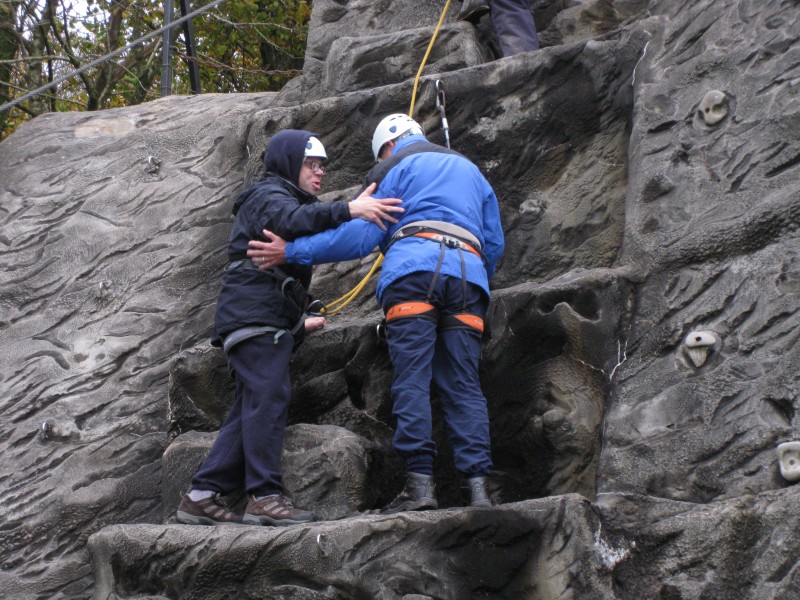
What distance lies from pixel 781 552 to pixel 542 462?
49.9 inches

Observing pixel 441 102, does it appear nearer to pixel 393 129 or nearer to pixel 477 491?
pixel 393 129

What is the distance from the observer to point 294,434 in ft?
15.9

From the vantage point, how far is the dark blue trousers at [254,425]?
14.9 feet

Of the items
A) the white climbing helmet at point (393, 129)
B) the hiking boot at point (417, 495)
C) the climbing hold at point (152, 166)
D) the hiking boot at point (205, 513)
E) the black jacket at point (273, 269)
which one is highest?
the white climbing helmet at point (393, 129)

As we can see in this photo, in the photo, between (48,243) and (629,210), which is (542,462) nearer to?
(629,210)

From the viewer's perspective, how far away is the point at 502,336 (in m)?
5.04

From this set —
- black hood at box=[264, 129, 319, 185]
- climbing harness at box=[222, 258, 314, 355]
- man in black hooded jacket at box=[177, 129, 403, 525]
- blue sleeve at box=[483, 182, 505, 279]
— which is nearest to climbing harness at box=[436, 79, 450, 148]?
blue sleeve at box=[483, 182, 505, 279]

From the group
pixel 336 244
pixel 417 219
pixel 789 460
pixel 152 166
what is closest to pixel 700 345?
pixel 789 460

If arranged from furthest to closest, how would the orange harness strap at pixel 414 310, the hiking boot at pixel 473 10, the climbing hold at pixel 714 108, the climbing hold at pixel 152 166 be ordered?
1. the climbing hold at pixel 152 166
2. the hiking boot at pixel 473 10
3. the climbing hold at pixel 714 108
4. the orange harness strap at pixel 414 310

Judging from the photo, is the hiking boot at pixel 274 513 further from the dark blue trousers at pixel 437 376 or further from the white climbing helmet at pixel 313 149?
the white climbing helmet at pixel 313 149

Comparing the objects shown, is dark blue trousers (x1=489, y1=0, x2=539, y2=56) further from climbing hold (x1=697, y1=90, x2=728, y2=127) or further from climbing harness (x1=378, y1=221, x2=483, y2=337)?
climbing harness (x1=378, y1=221, x2=483, y2=337)

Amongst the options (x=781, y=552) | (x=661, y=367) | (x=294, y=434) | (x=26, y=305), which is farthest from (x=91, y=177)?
(x=781, y=552)

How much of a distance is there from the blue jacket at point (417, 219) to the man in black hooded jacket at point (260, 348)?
68mm

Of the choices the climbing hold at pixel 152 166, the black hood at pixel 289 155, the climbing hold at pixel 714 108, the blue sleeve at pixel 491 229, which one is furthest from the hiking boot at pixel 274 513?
the climbing hold at pixel 152 166
